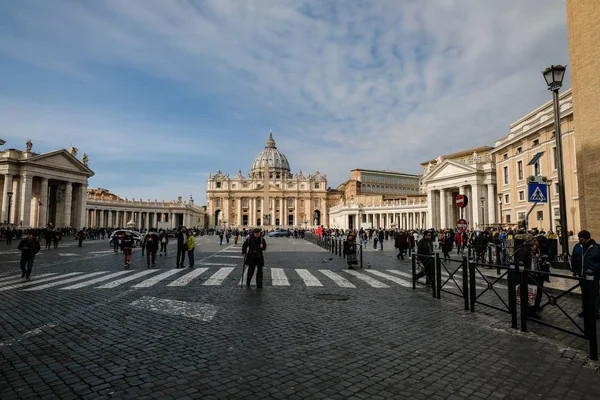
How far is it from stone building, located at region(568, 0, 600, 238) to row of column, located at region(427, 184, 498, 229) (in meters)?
33.7

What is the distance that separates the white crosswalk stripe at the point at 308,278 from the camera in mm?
10820

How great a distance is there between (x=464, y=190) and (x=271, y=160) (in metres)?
101

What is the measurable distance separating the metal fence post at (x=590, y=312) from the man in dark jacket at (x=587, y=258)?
2.03 meters

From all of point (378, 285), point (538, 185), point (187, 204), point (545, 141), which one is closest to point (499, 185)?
point (545, 141)

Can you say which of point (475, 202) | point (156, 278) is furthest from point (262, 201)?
point (156, 278)

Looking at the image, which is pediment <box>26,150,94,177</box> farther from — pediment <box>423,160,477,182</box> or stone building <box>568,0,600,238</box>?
stone building <box>568,0,600,238</box>

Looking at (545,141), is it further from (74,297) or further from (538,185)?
(74,297)

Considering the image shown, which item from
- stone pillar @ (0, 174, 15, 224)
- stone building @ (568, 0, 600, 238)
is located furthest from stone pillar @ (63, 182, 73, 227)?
stone building @ (568, 0, 600, 238)

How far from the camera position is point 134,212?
84.4m

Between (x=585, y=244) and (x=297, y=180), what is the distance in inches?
4737

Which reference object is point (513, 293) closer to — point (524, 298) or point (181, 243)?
point (524, 298)

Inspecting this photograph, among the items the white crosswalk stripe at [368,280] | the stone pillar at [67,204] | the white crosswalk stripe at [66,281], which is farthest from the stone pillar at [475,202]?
the stone pillar at [67,204]

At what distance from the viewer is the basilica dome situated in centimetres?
14438

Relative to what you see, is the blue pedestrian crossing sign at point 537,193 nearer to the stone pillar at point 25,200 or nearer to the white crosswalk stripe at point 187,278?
the white crosswalk stripe at point 187,278
